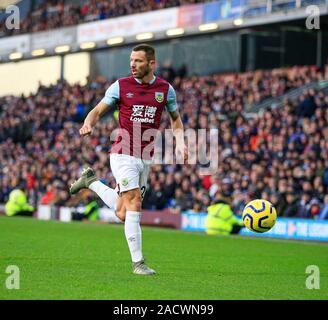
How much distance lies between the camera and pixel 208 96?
32938 millimetres

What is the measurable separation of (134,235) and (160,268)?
1.34 meters

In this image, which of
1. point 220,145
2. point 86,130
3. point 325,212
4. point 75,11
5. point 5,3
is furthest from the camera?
point 5,3

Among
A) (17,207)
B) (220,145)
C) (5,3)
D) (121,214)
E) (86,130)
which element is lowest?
(17,207)

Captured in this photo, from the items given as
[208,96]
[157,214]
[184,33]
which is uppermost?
[184,33]

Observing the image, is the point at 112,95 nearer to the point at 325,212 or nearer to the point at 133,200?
the point at 133,200

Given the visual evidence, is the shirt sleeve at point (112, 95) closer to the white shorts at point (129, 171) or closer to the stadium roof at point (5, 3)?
the white shorts at point (129, 171)

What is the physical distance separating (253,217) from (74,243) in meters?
4.31

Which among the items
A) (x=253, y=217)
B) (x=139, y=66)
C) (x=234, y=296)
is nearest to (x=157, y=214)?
(x=253, y=217)

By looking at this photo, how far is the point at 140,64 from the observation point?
433 inches

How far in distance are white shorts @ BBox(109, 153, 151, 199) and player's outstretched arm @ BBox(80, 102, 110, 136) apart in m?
0.63

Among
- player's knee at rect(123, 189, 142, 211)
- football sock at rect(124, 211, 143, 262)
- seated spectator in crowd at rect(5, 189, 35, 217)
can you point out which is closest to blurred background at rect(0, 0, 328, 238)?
seated spectator in crowd at rect(5, 189, 35, 217)

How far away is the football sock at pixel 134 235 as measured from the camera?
1062 cm

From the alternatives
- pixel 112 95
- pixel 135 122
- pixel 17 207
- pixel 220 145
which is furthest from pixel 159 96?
pixel 17 207
